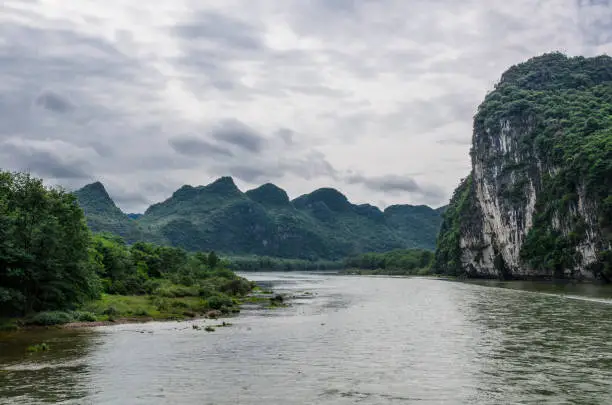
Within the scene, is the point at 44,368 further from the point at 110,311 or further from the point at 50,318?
the point at 110,311

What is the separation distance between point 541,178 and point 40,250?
406 feet

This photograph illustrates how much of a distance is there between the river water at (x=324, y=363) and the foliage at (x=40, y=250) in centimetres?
713

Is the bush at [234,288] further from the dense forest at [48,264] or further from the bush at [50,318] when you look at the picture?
the bush at [50,318]

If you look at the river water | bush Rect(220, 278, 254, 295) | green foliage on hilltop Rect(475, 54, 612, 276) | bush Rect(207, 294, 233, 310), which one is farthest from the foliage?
green foliage on hilltop Rect(475, 54, 612, 276)

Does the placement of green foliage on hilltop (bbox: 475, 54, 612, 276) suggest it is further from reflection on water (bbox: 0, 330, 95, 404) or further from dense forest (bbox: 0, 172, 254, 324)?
reflection on water (bbox: 0, 330, 95, 404)

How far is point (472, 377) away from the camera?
26.6m

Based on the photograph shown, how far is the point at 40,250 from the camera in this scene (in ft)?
156

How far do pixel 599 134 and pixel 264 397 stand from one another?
119 metres

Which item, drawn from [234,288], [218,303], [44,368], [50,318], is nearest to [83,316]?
[50,318]

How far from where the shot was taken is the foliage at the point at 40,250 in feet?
151

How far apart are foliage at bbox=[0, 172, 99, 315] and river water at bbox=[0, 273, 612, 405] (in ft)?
23.4

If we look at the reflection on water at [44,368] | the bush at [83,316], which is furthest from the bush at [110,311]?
the reflection on water at [44,368]

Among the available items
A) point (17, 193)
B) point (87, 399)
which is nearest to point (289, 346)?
point (87, 399)

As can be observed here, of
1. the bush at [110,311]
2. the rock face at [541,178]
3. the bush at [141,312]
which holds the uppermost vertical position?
the rock face at [541,178]
